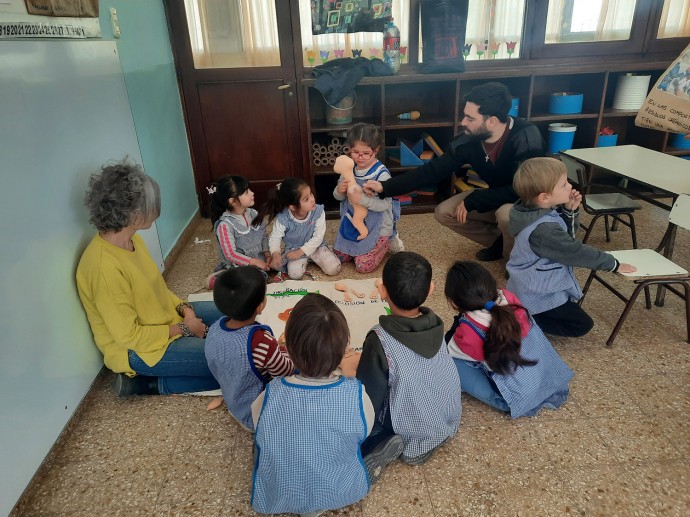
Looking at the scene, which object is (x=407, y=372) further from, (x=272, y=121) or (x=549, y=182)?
(x=272, y=121)

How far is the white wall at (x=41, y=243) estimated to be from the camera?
1438 mm

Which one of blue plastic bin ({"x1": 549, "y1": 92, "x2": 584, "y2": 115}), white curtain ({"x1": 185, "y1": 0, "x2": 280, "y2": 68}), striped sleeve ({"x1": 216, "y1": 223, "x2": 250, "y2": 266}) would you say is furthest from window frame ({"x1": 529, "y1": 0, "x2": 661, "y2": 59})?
striped sleeve ({"x1": 216, "y1": 223, "x2": 250, "y2": 266})

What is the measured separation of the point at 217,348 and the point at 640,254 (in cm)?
192

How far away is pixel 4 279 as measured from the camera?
55.6 inches

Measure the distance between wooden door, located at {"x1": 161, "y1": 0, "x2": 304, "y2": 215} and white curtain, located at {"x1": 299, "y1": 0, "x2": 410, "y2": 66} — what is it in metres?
0.17

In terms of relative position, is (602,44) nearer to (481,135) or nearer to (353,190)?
(481,135)

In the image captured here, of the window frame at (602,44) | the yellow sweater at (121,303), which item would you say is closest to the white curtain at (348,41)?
the window frame at (602,44)

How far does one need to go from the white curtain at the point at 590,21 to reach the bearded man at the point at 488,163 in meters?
1.51

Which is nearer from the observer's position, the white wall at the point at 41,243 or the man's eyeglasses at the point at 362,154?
the white wall at the point at 41,243

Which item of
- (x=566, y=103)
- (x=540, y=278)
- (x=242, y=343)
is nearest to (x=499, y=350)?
(x=540, y=278)

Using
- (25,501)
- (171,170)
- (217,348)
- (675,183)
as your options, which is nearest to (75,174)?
(217,348)

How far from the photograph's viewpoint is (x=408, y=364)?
1.46 meters

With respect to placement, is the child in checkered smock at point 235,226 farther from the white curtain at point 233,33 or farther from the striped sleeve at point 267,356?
the white curtain at point 233,33

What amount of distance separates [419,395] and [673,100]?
6.90 feet
